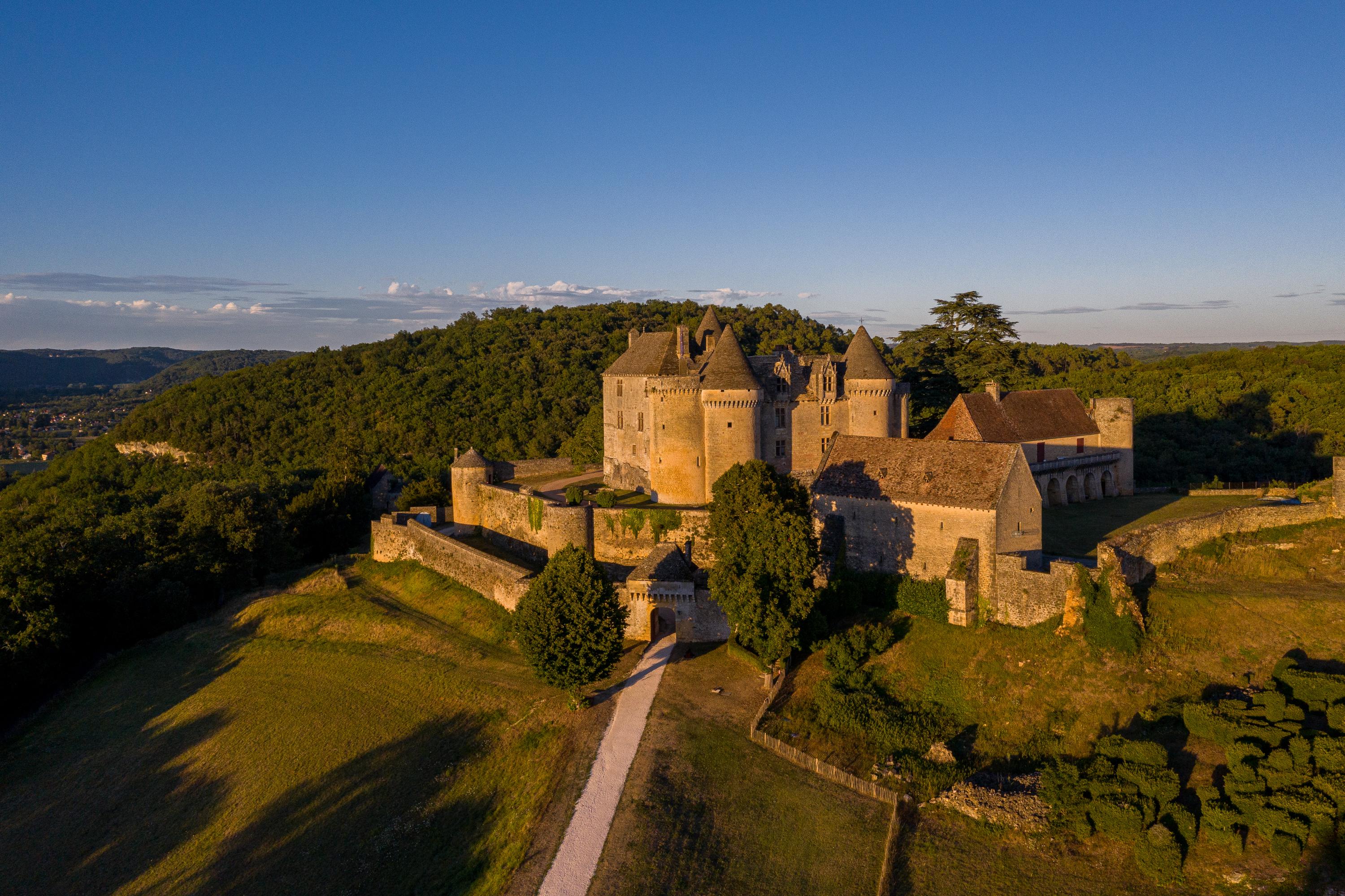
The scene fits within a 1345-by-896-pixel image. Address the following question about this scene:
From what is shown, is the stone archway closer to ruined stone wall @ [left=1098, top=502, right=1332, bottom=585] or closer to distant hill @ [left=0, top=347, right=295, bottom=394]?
ruined stone wall @ [left=1098, top=502, right=1332, bottom=585]

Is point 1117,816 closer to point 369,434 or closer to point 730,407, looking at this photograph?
point 730,407

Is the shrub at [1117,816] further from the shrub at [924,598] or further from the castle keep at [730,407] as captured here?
the castle keep at [730,407]

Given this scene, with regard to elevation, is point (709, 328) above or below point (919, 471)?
above

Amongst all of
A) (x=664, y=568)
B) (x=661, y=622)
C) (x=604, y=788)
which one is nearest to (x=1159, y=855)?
(x=604, y=788)

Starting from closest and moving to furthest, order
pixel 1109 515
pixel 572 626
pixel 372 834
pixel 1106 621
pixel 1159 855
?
pixel 1159 855
pixel 372 834
pixel 1106 621
pixel 572 626
pixel 1109 515

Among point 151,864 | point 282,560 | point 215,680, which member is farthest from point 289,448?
point 151,864

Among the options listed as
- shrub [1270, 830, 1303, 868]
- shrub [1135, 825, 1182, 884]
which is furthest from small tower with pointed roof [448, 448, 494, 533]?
shrub [1270, 830, 1303, 868]

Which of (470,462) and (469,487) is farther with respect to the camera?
(470,462)
